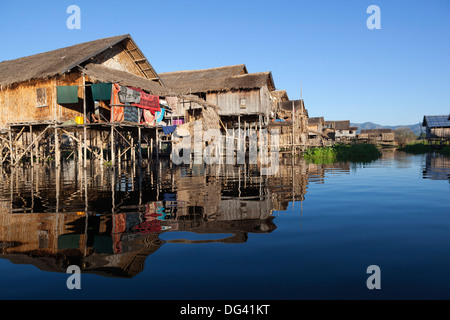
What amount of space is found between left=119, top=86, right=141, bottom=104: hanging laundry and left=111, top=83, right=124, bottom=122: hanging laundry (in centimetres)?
21

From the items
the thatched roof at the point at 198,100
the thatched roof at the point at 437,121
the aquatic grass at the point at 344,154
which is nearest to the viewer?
the thatched roof at the point at 198,100

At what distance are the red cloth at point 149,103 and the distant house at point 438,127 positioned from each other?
38.3 m

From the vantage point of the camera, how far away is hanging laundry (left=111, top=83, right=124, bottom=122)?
17.5 m

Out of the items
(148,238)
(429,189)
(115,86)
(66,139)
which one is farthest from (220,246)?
(66,139)

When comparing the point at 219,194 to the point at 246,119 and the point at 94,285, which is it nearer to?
the point at 94,285

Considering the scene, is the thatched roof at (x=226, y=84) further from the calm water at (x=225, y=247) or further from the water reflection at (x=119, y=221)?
the calm water at (x=225, y=247)

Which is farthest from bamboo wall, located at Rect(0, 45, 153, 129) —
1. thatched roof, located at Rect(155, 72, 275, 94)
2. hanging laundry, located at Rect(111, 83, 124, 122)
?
thatched roof, located at Rect(155, 72, 275, 94)

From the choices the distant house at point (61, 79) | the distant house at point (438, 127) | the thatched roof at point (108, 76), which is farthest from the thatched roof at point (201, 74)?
the distant house at point (438, 127)

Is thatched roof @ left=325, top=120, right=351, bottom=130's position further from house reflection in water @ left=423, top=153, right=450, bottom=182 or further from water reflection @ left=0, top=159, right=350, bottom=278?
water reflection @ left=0, top=159, right=350, bottom=278

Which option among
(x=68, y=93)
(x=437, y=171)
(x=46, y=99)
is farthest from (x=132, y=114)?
(x=437, y=171)

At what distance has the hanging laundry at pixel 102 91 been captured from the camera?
17266 millimetres

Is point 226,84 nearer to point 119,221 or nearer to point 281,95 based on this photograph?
point 281,95

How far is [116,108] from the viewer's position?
17953 mm

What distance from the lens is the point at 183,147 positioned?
2539 centimetres
